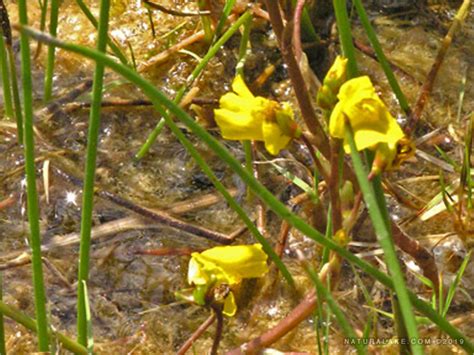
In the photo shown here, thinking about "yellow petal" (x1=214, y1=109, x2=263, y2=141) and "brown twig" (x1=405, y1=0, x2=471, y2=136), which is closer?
"yellow petal" (x1=214, y1=109, x2=263, y2=141)

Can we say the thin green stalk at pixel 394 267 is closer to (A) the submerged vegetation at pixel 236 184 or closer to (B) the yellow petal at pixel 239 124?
(A) the submerged vegetation at pixel 236 184

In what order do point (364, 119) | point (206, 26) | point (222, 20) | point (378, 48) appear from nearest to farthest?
1. point (364, 119)
2. point (378, 48)
3. point (222, 20)
4. point (206, 26)

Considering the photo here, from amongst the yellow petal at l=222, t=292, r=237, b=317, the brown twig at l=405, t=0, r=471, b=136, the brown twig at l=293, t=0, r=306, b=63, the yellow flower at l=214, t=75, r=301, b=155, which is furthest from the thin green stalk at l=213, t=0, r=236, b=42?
the yellow petal at l=222, t=292, r=237, b=317

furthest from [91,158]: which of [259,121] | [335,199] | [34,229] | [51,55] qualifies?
[51,55]

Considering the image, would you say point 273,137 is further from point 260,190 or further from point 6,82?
point 6,82

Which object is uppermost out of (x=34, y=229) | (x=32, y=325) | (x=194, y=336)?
(x=34, y=229)

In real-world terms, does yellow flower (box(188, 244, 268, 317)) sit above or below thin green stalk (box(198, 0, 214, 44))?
below

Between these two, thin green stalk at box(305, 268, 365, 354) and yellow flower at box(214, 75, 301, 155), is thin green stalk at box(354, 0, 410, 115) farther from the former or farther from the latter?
thin green stalk at box(305, 268, 365, 354)

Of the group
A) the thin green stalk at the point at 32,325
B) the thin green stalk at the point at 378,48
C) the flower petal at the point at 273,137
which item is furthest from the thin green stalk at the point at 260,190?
the thin green stalk at the point at 378,48
